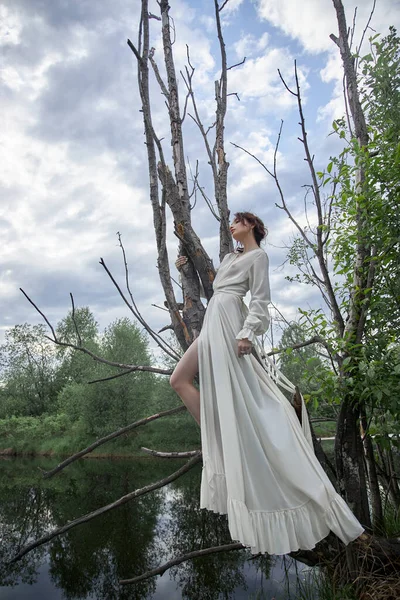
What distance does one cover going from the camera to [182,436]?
2000 centimetres

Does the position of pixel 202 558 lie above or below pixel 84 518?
below

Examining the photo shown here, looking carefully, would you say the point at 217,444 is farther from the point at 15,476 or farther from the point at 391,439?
the point at 15,476

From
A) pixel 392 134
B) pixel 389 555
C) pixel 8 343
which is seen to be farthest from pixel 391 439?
pixel 8 343

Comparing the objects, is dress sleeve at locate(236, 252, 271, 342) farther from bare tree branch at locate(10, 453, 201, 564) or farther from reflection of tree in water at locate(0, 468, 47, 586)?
reflection of tree in water at locate(0, 468, 47, 586)

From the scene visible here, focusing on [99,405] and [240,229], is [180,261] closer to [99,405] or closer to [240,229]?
[240,229]

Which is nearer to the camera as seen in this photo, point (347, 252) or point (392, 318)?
point (392, 318)

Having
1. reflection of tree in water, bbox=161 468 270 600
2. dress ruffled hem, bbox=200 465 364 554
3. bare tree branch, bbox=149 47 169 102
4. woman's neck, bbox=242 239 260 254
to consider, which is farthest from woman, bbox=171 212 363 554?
reflection of tree in water, bbox=161 468 270 600

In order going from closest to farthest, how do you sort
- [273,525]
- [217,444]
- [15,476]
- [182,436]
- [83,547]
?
[273,525], [217,444], [83,547], [15,476], [182,436]

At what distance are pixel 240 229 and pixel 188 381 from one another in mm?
1230

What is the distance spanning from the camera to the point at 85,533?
740 centimetres

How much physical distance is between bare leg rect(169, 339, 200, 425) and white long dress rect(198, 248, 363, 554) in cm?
8

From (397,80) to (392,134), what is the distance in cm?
66

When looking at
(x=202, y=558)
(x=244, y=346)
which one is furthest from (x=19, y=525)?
(x=244, y=346)

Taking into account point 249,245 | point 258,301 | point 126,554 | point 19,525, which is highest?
point 249,245
